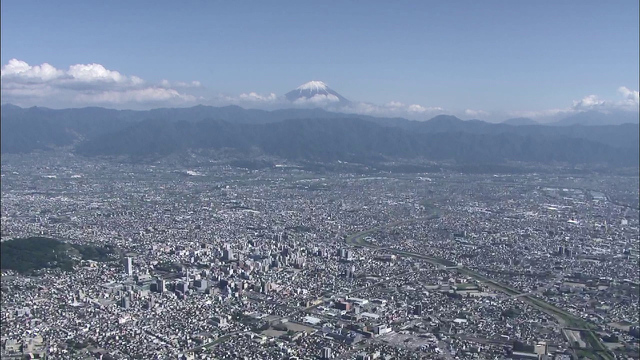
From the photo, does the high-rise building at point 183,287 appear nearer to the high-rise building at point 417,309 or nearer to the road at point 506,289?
the high-rise building at point 417,309

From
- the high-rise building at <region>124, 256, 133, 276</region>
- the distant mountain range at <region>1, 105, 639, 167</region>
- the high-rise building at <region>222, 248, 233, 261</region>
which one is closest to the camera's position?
the high-rise building at <region>124, 256, 133, 276</region>

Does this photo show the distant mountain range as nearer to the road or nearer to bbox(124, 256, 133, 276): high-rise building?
the road

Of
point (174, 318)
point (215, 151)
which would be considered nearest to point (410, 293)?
point (174, 318)

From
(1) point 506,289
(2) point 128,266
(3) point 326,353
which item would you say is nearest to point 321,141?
(2) point 128,266

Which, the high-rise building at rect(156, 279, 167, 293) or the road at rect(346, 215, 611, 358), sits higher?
the high-rise building at rect(156, 279, 167, 293)

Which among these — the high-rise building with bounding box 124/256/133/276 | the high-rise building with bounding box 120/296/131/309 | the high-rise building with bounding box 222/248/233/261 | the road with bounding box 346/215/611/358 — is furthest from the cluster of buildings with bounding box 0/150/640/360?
the high-rise building with bounding box 222/248/233/261

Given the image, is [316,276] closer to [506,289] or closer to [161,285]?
[161,285]

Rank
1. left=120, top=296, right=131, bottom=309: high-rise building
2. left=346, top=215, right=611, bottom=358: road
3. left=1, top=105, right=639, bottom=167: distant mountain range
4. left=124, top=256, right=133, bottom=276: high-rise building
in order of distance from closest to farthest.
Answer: left=346, top=215, right=611, bottom=358: road
left=120, top=296, right=131, bottom=309: high-rise building
left=124, top=256, right=133, bottom=276: high-rise building
left=1, top=105, right=639, bottom=167: distant mountain range

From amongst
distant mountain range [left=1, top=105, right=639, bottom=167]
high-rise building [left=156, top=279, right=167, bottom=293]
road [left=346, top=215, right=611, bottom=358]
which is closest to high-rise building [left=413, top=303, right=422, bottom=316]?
road [left=346, top=215, right=611, bottom=358]

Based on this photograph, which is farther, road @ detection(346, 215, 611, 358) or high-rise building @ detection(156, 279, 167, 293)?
high-rise building @ detection(156, 279, 167, 293)

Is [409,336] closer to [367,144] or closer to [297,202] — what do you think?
[297,202]

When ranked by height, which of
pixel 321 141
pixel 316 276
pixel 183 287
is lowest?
pixel 316 276
